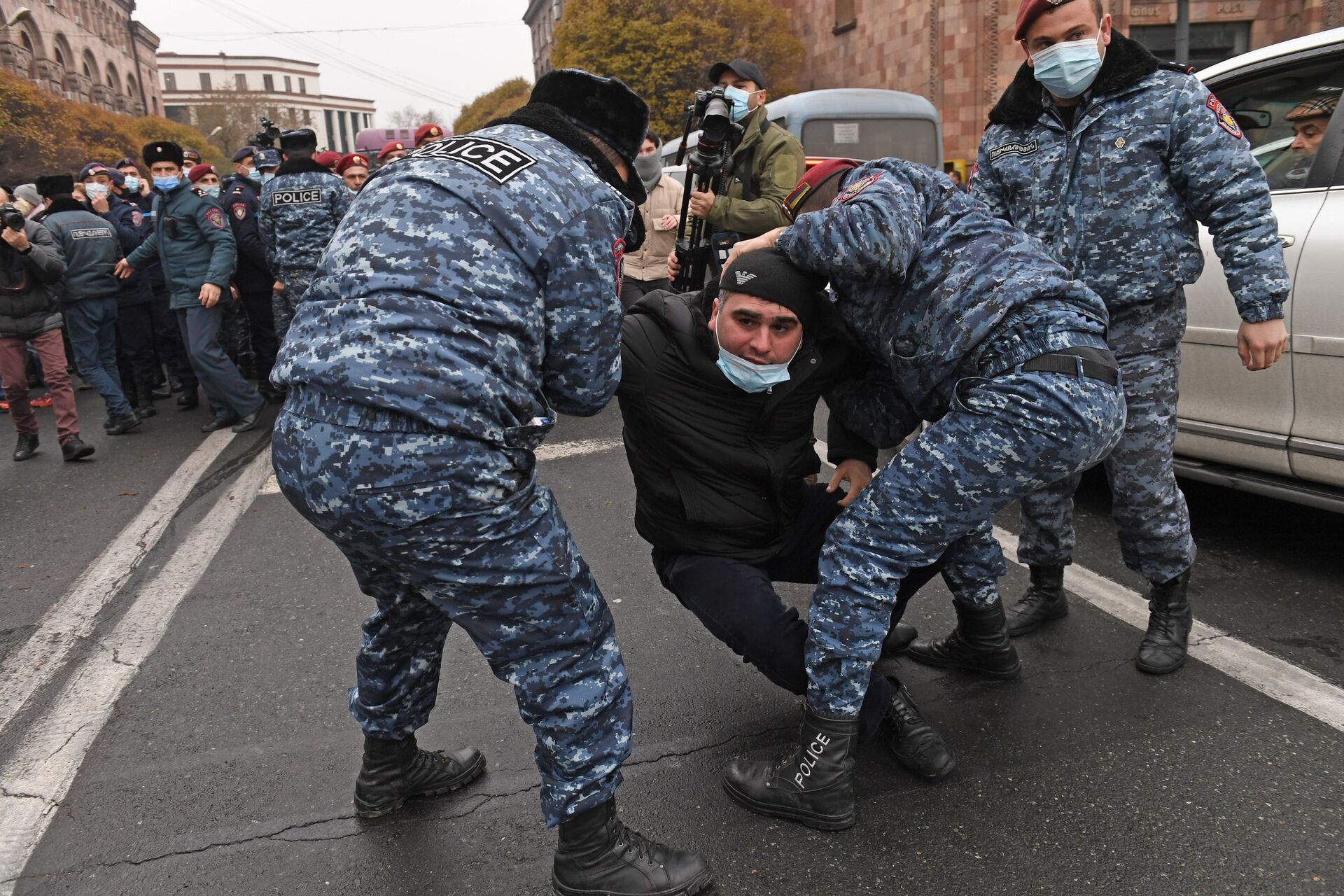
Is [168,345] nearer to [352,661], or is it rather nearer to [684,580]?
[352,661]

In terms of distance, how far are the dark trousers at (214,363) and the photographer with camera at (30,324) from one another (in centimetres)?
74

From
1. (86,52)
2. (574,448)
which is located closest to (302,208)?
(574,448)

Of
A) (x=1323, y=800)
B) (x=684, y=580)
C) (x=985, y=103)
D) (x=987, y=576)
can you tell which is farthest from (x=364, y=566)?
(x=985, y=103)

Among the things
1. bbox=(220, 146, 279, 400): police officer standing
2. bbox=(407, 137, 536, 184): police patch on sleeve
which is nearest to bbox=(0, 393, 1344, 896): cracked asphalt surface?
bbox=(407, 137, 536, 184): police patch on sleeve

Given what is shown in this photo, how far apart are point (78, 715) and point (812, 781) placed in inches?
86.0

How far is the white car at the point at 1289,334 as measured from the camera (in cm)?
310

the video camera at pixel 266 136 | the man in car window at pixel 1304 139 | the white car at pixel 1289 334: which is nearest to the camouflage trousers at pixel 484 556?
the white car at pixel 1289 334

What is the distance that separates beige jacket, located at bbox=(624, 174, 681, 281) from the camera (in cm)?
627

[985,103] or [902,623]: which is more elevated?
[985,103]

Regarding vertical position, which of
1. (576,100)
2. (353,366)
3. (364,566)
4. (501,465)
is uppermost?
(576,100)

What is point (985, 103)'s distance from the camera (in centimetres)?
2291

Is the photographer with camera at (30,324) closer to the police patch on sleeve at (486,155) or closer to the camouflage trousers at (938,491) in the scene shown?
the police patch on sleeve at (486,155)

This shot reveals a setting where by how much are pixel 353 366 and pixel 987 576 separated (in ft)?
6.02

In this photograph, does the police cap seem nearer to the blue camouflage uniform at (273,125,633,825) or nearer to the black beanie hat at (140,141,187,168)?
the black beanie hat at (140,141,187,168)
